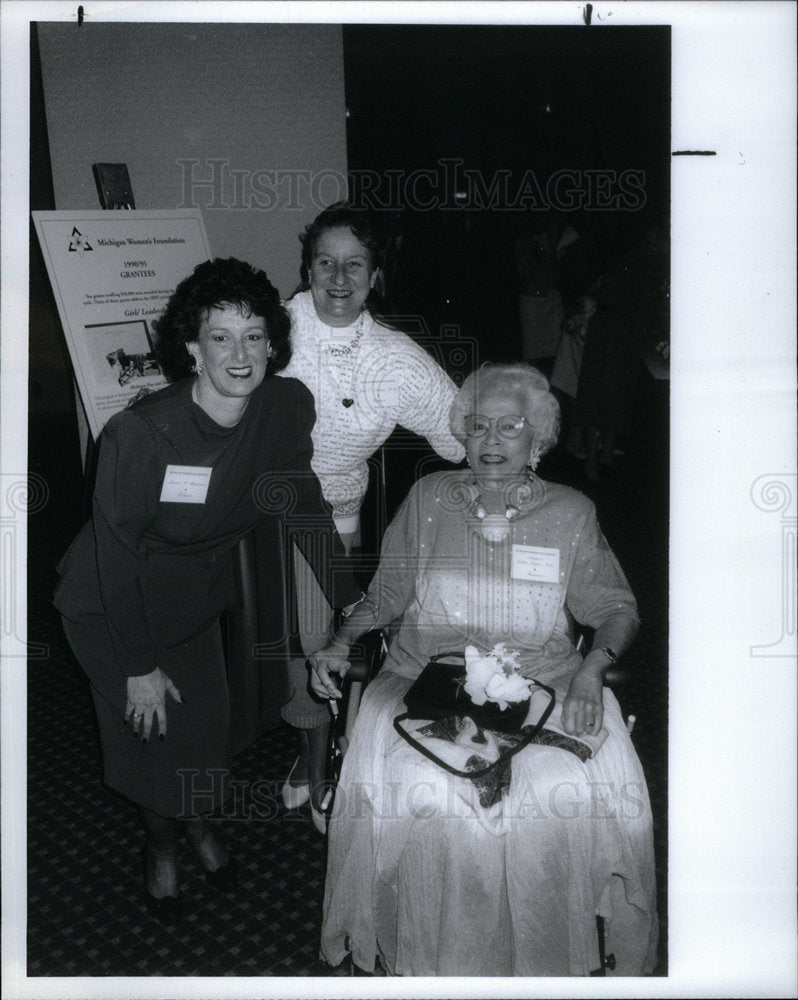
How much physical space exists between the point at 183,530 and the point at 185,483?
13 centimetres

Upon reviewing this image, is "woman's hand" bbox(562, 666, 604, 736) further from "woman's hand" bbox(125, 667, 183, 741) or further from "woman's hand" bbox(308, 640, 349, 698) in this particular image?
"woman's hand" bbox(125, 667, 183, 741)

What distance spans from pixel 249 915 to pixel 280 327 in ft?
5.26

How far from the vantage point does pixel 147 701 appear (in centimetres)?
236

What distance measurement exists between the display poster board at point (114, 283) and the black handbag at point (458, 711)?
1.40 m

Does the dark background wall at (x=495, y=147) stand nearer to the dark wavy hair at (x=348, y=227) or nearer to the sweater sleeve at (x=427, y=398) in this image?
the dark wavy hair at (x=348, y=227)

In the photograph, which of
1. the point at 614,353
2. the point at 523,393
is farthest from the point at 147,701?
the point at 614,353

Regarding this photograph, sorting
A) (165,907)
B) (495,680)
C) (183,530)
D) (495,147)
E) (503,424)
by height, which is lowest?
(165,907)

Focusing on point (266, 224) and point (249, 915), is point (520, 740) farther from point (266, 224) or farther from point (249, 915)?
point (266, 224)

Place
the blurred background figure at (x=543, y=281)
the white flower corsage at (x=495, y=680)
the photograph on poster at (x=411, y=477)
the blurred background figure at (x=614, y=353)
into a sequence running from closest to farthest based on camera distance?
the photograph on poster at (x=411, y=477) < the white flower corsage at (x=495, y=680) < the blurred background figure at (x=614, y=353) < the blurred background figure at (x=543, y=281)

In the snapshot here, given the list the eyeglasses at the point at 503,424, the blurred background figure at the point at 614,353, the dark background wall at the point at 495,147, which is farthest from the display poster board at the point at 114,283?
the blurred background figure at the point at 614,353

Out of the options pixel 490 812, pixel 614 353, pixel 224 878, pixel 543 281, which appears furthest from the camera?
pixel 543 281

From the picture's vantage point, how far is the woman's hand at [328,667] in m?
2.34

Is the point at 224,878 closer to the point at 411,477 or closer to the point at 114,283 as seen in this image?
the point at 411,477

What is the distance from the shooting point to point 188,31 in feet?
7.47
